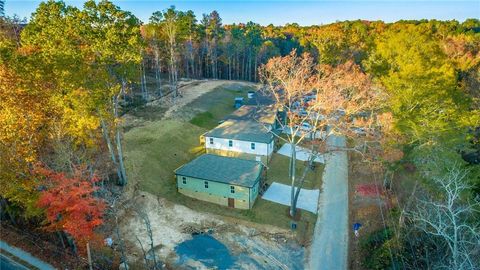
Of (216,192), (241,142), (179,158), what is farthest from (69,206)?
(241,142)

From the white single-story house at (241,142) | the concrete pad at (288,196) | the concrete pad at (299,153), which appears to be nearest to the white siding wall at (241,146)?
the white single-story house at (241,142)

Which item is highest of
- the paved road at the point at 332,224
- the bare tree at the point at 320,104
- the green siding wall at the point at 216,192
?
the bare tree at the point at 320,104

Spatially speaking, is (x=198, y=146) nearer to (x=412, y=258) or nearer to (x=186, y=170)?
(x=186, y=170)

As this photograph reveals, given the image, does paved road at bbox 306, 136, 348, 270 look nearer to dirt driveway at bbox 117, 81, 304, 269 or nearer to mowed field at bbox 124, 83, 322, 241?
mowed field at bbox 124, 83, 322, 241

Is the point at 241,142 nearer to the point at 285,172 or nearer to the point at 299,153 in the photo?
the point at 285,172

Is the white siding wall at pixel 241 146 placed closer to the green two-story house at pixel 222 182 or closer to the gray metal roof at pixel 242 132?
the gray metal roof at pixel 242 132

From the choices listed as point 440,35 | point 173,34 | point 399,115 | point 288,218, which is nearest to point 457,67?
point 399,115
